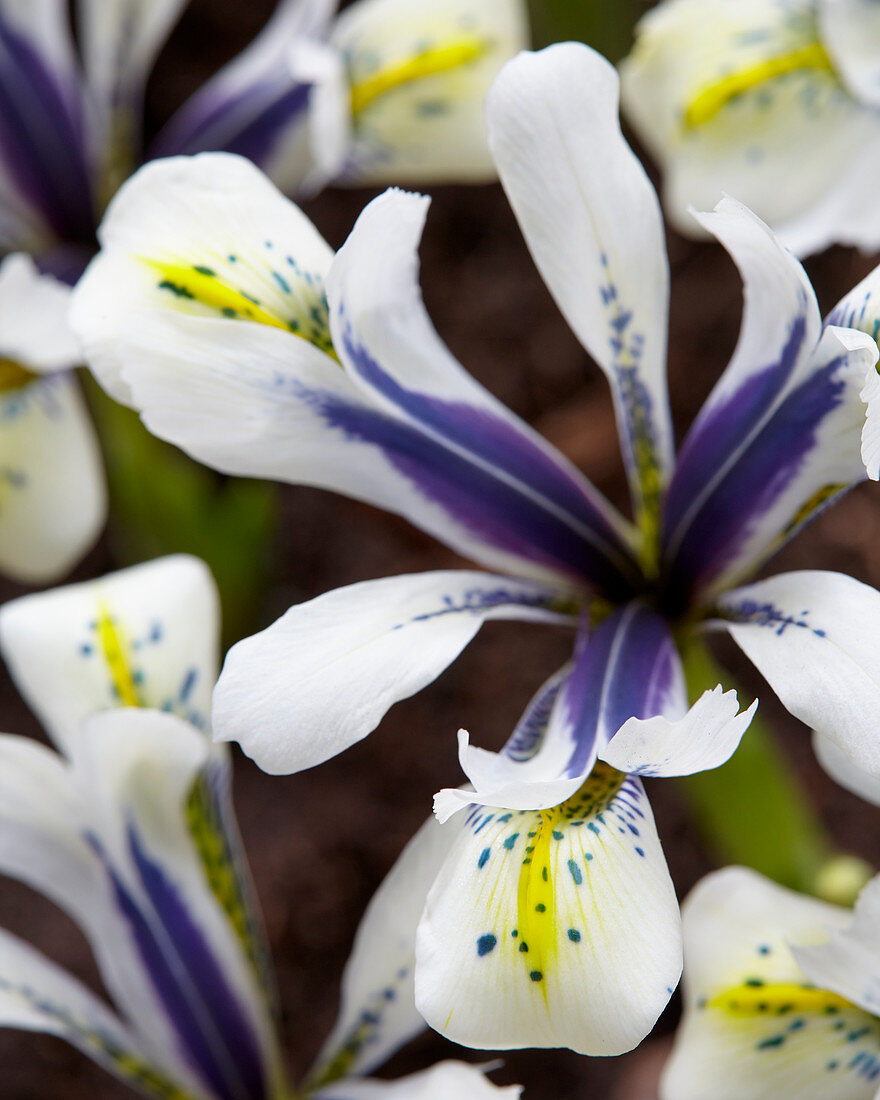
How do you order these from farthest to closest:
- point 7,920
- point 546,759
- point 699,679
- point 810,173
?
point 7,920
point 810,173
point 699,679
point 546,759

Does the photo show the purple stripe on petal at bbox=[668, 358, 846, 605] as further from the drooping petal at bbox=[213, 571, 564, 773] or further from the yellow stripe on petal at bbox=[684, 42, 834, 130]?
the yellow stripe on petal at bbox=[684, 42, 834, 130]

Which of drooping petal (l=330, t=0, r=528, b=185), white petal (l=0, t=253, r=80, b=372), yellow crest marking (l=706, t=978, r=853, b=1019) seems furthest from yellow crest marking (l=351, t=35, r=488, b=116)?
yellow crest marking (l=706, t=978, r=853, b=1019)

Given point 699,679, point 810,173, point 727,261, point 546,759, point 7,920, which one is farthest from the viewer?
point 727,261

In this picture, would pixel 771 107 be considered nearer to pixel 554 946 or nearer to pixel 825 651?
pixel 825 651

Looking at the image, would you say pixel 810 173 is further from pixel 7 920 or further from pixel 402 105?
pixel 7 920

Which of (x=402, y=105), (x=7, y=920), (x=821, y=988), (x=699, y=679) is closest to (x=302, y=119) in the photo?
(x=402, y=105)
